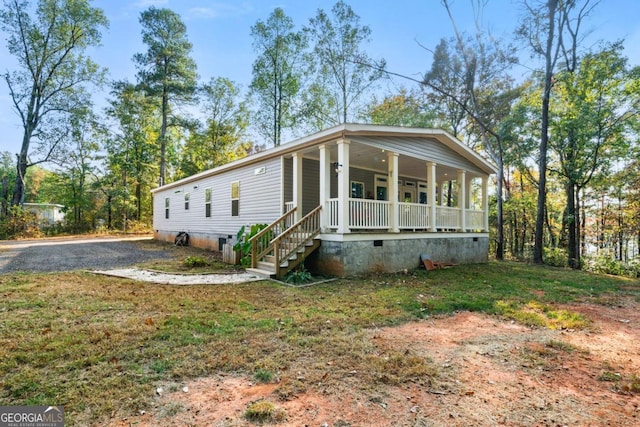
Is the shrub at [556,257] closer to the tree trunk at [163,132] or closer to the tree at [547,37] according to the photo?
the tree at [547,37]

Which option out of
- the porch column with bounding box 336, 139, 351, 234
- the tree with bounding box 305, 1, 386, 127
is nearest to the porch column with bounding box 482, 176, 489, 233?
the porch column with bounding box 336, 139, 351, 234

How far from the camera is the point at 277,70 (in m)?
20.4

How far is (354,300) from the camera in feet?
17.6

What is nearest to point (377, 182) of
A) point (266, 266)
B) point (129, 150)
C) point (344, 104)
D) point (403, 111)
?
point (266, 266)

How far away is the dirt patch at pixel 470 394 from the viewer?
211 cm

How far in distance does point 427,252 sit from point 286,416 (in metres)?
8.15

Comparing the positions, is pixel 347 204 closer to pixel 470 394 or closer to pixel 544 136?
pixel 470 394

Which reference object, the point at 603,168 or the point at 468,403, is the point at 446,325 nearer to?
the point at 468,403

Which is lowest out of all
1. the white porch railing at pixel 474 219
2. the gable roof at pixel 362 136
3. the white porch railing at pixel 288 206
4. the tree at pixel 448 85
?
the white porch railing at pixel 474 219

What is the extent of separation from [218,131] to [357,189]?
1945 cm

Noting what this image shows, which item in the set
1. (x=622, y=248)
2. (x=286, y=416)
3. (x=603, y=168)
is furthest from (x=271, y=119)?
(x=622, y=248)

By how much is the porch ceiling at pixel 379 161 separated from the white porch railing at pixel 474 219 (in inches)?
60.9

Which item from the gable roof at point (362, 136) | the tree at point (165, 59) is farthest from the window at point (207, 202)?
the tree at point (165, 59)

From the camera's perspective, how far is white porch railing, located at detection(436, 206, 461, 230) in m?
10.4
